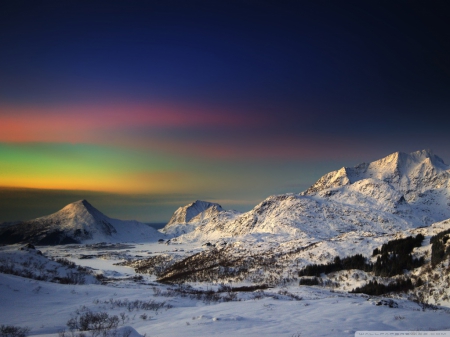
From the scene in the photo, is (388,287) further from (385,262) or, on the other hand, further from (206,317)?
(206,317)

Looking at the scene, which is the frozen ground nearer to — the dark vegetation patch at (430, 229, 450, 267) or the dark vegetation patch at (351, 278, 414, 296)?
the dark vegetation patch at (351, 278, 414, 296)

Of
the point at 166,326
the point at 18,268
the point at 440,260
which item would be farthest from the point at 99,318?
the point at 440,260

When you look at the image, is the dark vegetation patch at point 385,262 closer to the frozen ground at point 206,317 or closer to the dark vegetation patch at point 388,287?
the dark vegetation patch at point 388,287

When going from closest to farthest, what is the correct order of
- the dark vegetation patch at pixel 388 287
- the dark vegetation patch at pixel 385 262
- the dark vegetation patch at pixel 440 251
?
the dark vegetation patch at pixel 440 251
the dark vegetation patch at pixel 388 287
the dark vegetation patch at pixel 385 262

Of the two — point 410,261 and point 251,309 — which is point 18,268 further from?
point 410,261

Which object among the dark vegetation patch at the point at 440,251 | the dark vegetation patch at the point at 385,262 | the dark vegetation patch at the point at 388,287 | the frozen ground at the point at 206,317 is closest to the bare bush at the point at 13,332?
the frozen ground at the point at 206,317

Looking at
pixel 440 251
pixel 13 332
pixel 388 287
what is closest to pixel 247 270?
pixel 388 287

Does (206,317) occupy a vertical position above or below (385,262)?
above

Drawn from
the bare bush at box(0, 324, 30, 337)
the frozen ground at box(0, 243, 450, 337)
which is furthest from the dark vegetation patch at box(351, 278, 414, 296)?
the bare bush at box(0, 324, 30, 337)

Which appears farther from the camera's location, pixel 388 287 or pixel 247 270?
pixel 247 270

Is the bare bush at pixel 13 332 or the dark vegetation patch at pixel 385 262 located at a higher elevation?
the bare bush at pixel 13 332

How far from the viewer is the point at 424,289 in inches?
1651

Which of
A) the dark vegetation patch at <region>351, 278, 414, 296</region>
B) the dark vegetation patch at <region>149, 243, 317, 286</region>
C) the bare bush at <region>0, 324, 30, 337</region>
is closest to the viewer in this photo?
the bare bush at <region>0, 324, 30, 337</region>

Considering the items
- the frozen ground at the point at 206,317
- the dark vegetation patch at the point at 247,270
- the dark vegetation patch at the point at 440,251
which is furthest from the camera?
the dark vegetation patch at the point at 247,270
